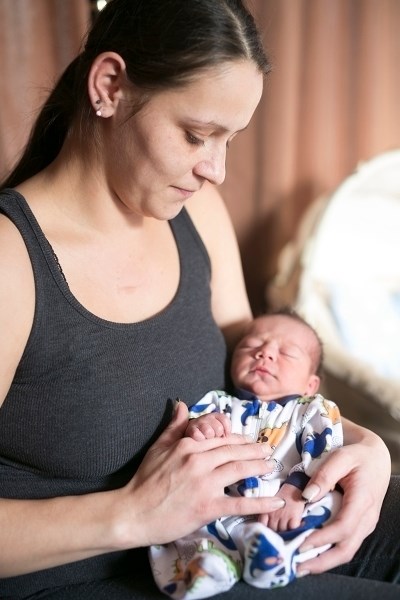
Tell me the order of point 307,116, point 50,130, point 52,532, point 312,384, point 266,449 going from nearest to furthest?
point 52,532 → point 266,449 → point 50,130 → point 312,384 → point 307,116

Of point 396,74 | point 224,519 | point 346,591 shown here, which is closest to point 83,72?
point 224,519

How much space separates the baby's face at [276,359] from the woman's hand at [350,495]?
0.23 metres

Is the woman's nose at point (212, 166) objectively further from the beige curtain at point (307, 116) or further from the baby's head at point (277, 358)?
the beige curtain at point (307, 116)

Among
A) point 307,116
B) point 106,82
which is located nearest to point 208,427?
point 106,82

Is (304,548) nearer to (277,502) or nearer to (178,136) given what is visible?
(277,502)

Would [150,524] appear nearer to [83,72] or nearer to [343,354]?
[83,72]

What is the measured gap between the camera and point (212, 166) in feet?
3.93

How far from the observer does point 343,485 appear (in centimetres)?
118

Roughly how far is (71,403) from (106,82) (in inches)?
19.2

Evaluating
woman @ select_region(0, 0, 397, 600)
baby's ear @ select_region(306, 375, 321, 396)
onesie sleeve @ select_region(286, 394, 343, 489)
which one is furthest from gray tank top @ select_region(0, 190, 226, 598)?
baby's ear @ select_region(306, 375, 321, 396)

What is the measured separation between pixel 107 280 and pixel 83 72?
334 mm

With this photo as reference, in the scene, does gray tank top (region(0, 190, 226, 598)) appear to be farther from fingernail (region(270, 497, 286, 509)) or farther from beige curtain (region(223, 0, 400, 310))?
beige curtain (region(223, 0, 400, 310))

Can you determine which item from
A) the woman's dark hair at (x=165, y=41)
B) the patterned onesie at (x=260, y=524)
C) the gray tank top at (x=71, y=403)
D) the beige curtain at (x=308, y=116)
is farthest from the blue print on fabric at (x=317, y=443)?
the beige curtain at (x=308, y=116)

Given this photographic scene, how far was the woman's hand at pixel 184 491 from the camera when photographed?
1085mm
